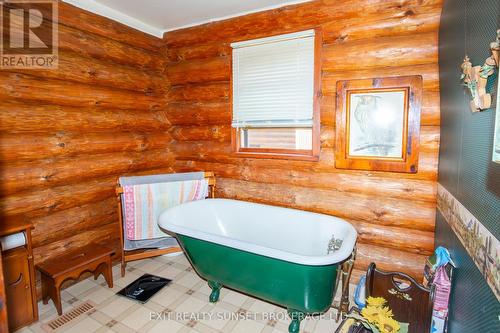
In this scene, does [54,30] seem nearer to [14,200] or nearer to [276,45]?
[14,200]

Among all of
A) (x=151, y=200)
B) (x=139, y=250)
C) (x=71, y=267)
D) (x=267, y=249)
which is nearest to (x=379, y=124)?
(x=267, y=249)

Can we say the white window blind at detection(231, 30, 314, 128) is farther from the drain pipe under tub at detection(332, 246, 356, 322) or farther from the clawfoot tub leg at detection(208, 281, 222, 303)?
the clawfoot tub leg at detection(208, 281, 222, 303)

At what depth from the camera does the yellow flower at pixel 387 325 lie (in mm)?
1382

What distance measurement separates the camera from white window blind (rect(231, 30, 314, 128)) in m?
2.56

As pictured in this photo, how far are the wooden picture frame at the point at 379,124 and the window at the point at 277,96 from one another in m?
0.26

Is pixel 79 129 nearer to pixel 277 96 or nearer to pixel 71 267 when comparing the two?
pixel 71 267

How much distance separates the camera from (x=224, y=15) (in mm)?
2887

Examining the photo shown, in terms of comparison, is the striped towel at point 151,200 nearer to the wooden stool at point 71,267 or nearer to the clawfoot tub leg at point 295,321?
the wooden stool at point 71,267

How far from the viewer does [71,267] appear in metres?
2.17

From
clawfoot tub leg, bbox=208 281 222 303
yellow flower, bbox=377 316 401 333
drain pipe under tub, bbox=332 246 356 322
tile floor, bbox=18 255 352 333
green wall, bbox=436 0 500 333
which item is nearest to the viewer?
green wall, bbox=436 0 500 333

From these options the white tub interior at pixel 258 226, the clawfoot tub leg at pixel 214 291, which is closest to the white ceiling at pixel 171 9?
the white tub interior at pixel 258 226

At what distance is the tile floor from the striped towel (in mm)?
493

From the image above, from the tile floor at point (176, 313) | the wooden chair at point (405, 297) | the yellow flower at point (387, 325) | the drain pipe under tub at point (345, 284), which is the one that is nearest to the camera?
the yellow flower at point (387, 325)

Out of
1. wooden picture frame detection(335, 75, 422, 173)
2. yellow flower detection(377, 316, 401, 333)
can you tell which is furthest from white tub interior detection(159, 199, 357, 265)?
wooden picture frame detection(335, 75, 422, 173)
